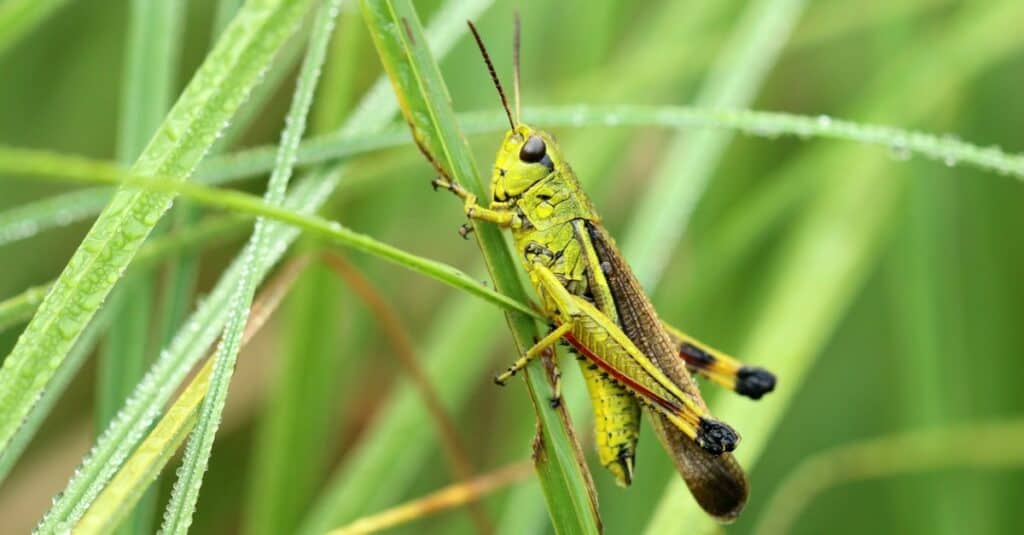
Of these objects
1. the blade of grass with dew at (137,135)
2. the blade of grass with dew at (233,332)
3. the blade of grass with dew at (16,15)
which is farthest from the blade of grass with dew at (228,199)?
the blade of grass with dew at (137,135)

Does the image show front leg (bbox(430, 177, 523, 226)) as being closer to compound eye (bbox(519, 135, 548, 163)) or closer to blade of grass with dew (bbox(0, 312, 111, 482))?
compound eye (bbox(519, 135, 548, 163))

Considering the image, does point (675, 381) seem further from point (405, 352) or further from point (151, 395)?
point (151, 395)

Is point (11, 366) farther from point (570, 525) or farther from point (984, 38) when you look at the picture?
point (984, 38)

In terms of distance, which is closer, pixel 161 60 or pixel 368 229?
pixel 161 60

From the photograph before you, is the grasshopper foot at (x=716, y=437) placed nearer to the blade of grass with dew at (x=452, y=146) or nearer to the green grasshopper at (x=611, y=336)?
the green grasshopper at (x=611, y=336)

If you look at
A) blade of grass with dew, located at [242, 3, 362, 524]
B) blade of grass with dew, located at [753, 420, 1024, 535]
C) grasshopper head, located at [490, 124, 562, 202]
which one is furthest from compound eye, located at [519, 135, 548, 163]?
blade of grass with dew, located at [753, 420, 1024, 535]

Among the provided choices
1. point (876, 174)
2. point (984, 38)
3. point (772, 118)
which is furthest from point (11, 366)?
point (984, 38)
